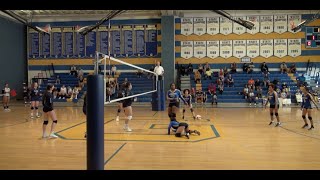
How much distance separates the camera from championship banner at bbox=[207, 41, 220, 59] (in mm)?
26781

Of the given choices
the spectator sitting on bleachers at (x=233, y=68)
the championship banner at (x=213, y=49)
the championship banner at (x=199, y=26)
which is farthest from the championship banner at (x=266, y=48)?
the championship banner at (x=199, y=26)

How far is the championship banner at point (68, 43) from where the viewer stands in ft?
92.0

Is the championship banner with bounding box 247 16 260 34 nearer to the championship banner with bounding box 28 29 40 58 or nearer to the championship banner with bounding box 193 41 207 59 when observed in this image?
the championship banner with bounding box 193 41 207 59

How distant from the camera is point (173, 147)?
800 cm

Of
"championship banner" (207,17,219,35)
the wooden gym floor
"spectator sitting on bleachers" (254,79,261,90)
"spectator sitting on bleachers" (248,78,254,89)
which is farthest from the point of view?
"championship banner" (207,17,219,35)

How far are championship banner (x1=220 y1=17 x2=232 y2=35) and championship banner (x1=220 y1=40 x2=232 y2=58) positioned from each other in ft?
2.73

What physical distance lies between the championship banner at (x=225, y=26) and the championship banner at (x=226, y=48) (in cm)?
83

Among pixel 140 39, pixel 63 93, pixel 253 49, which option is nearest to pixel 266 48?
pixel 253 49

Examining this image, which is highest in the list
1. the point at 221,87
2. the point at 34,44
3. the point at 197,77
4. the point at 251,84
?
the point at 34,44

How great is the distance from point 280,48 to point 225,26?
521 centimetres

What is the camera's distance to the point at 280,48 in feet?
86.1

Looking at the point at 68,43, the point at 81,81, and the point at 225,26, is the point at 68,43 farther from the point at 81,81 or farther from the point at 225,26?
the point at 225,26

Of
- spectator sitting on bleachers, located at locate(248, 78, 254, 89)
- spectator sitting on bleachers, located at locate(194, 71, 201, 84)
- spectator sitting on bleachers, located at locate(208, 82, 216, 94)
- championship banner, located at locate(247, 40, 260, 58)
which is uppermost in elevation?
championship banner, located at locate(247, 40, 260, 58)

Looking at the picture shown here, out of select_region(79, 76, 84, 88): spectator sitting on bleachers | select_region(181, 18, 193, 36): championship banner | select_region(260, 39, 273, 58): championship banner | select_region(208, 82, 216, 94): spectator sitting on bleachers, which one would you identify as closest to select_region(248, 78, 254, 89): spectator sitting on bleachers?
select_region(208, 82, 216, 94): spectator sitting on bleachers
